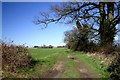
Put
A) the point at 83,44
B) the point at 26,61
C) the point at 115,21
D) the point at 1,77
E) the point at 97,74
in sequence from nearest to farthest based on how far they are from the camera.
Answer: the point at 1,77
the point at 97,74
the point at 26,61
the point at 115,21
the point at 83,44

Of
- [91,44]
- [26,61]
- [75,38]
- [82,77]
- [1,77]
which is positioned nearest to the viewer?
A: [1,77]

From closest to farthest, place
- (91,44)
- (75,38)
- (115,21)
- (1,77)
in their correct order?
(1,77) < (115,21) < (91,44) < (75,38)

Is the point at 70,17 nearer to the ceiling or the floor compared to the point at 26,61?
nearer to the ceiling

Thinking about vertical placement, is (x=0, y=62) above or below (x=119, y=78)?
above

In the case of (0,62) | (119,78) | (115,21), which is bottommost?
(119,78)

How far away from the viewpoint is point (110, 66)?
20.6 m

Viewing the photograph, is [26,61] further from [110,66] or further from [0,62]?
[110,66]

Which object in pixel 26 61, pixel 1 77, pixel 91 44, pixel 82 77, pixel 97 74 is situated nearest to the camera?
pixel 1 77

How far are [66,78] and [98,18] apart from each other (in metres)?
24.7

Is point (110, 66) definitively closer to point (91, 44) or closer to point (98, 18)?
point (98, 18)

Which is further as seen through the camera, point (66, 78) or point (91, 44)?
point (91, 44)

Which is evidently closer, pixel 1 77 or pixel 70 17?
pixel 1 77

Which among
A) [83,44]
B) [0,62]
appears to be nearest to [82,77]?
[0,62]

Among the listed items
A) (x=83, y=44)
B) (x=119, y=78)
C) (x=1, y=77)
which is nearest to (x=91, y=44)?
(x=83, y=44)
